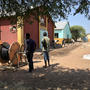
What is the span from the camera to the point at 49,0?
13.2 ft

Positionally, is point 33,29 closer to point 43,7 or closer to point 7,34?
point 7,34

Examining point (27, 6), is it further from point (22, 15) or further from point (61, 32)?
point (61, 32)

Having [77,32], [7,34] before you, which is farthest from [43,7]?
[77,32]

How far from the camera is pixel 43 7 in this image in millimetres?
4223


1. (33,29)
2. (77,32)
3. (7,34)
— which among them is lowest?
(7,34)

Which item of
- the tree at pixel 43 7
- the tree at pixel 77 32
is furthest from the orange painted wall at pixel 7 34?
the tree at pixel 77 32

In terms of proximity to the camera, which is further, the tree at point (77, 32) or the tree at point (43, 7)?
the tree at point (77, 32)

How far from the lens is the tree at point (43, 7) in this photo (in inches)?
155

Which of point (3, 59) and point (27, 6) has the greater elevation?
point (27, 6)

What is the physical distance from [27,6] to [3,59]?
3.36 m

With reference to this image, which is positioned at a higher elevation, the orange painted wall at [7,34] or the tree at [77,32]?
the tree at [77,32]

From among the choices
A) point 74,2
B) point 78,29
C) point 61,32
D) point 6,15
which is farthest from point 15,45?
point 78,29

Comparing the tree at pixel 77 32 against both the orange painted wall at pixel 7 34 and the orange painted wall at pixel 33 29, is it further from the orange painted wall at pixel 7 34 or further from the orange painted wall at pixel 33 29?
the orange painted wall at pixel 7 34

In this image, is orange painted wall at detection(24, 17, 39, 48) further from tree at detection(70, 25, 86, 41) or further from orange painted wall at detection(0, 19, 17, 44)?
tree at detection(70, 25, 86, 41)
